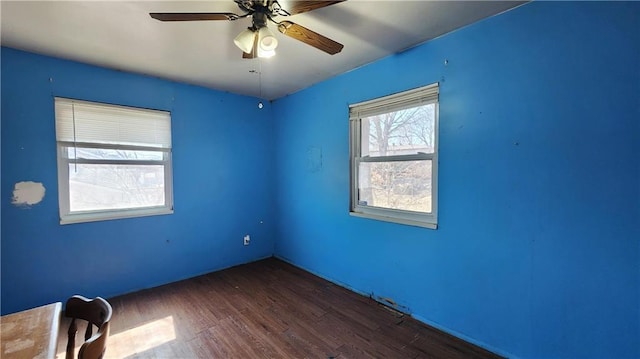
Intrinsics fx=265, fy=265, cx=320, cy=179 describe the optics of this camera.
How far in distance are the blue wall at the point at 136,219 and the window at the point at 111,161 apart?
8 cm

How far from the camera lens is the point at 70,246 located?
2.67 meters

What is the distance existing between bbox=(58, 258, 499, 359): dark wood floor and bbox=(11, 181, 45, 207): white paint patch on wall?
1.19 metres

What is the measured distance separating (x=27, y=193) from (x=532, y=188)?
421cm

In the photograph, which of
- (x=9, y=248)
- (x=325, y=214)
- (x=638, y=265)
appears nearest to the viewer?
(x=638, y=265)

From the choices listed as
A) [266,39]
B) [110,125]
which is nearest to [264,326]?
[266,39]

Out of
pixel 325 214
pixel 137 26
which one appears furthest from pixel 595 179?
pixel 137 26

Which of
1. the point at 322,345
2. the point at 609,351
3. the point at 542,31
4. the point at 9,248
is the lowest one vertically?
the point at 322,345

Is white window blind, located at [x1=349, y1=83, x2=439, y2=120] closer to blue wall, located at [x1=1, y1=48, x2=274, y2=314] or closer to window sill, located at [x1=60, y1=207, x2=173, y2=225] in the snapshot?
blue wall, located at [x1=1, y1=48, x2=274, y2=314]

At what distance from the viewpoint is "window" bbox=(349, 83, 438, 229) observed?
2.38 meters

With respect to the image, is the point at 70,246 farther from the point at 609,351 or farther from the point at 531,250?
the point at 609,351

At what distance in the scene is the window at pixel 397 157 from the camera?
2377 millimetres

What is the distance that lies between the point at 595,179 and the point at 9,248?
4.55 m

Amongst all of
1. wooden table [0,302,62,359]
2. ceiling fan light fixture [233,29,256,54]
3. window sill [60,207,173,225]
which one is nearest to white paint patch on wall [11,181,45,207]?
window sill [60,207,173,225]

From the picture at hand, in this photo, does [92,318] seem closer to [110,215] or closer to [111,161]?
[110,215]
